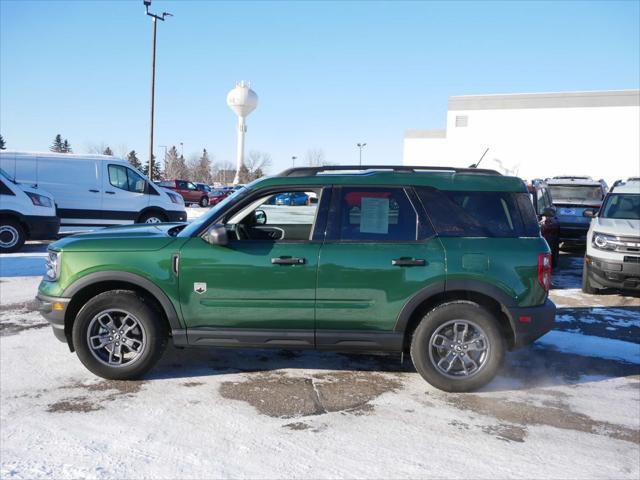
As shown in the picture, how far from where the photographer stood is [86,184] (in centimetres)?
1353

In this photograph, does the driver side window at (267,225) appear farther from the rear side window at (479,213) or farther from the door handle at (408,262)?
the rear side window at (479,213)

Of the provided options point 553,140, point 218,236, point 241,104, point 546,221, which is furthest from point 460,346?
point 241,104

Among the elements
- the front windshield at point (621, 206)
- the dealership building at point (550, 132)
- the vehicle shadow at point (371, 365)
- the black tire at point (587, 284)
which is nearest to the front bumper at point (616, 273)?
the black tire at point (587, 284)

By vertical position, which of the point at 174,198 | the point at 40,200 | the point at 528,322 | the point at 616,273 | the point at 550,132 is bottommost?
the point at 528,322

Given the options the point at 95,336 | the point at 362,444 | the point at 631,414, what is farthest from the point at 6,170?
the point at 631,414

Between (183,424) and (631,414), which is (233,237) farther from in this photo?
(631,414)

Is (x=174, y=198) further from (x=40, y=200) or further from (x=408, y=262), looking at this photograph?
(x=408, y=262)

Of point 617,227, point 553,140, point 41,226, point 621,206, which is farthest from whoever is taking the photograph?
point 553,140

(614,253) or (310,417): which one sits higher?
(614,253)

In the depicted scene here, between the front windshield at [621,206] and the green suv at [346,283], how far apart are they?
5780 mm

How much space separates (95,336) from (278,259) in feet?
5.58

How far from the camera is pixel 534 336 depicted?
450cm

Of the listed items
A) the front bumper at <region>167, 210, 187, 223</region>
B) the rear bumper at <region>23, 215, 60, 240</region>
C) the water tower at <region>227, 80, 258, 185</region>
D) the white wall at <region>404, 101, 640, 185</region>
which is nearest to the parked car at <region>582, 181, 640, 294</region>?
the front bumper at <region>167, 210, 187, 223</region>

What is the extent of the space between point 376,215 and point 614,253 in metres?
5.42
